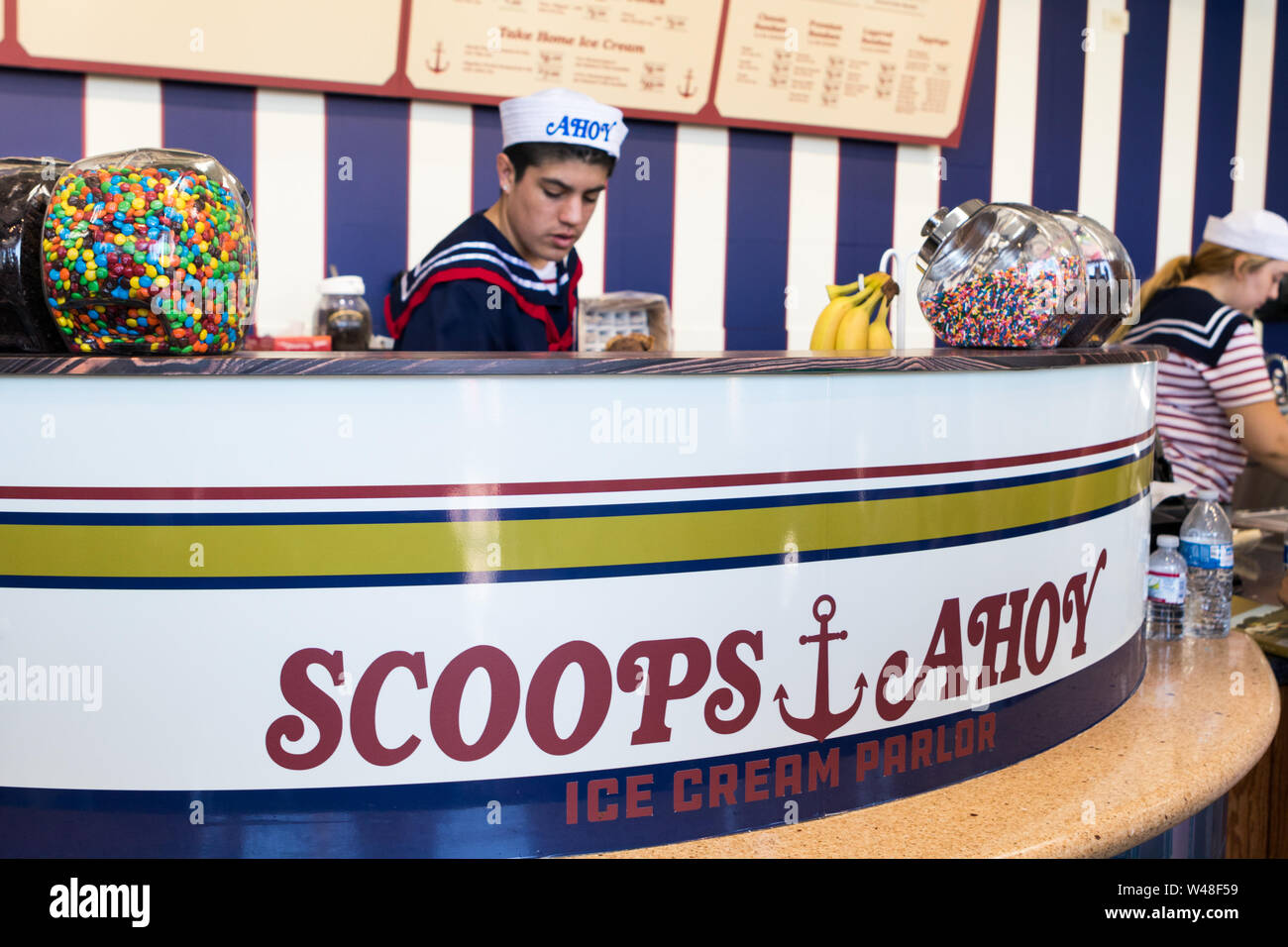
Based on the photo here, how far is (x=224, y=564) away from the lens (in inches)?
50.1

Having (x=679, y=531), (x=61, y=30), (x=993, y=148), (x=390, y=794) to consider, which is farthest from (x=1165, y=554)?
(x=61, y=30)

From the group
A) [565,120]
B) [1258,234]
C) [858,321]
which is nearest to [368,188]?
[565,120]

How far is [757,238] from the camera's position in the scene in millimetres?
3875

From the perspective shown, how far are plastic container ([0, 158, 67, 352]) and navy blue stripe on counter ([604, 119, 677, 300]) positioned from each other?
238cm

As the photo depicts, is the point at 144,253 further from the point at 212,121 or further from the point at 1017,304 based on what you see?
the point at 212,121

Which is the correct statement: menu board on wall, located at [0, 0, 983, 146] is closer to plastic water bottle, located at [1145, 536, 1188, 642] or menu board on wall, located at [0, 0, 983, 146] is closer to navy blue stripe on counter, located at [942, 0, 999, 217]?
navy blue stripe on counter, located at [942, 0, 999, 217]

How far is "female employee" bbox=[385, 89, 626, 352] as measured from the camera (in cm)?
245

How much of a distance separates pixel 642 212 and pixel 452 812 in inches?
105

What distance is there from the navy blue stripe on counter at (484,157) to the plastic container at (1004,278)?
1.89 meters

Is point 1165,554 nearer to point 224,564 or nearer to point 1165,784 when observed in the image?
point 1165,784

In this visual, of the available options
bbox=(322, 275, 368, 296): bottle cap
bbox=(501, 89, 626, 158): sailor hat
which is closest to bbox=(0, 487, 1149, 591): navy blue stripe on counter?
bbox=(501, 89, 626, 158): sailor hat

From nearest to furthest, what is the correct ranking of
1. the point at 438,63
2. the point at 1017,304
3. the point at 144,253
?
the point at 144,253 < the point at 1017,304 < the point at 438,63

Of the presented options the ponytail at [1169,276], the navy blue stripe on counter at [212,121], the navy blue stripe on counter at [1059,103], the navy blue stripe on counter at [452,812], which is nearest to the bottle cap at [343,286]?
the navy blue stripe on counter at [212,121]

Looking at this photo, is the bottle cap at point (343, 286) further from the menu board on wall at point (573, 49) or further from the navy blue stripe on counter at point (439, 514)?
the navy blue stripe on counter at point (439, 514)
